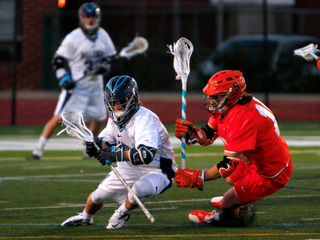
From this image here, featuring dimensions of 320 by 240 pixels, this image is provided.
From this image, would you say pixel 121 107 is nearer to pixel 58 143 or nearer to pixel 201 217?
pixel 201 217

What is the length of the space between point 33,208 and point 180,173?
1.76 meters

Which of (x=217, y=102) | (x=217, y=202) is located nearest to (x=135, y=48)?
(x=217, y=202)

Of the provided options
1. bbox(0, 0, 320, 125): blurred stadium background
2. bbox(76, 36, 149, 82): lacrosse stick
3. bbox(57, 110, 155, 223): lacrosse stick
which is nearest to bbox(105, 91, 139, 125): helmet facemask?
bbox(57, 110, 155, 223): lacrosse stick

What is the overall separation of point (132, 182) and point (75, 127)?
27.2 inches

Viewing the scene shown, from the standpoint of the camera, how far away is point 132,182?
201 inches

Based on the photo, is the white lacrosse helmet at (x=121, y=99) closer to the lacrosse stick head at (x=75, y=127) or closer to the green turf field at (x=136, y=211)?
the lacrosse stick head at (x=75, y=127)

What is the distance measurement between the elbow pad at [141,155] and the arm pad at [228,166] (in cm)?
60

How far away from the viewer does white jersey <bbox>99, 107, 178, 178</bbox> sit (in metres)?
4.89

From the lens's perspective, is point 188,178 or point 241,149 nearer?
point 241,149

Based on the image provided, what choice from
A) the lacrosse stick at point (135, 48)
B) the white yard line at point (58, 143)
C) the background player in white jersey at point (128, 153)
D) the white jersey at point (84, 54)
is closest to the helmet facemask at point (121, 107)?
the background player in white jersey at point (128, 153)

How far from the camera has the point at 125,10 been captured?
21641 mm

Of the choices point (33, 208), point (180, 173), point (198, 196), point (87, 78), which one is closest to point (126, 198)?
point (180, 173)

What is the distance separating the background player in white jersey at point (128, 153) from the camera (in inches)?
186

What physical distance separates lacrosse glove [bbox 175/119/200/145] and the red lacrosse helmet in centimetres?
41
